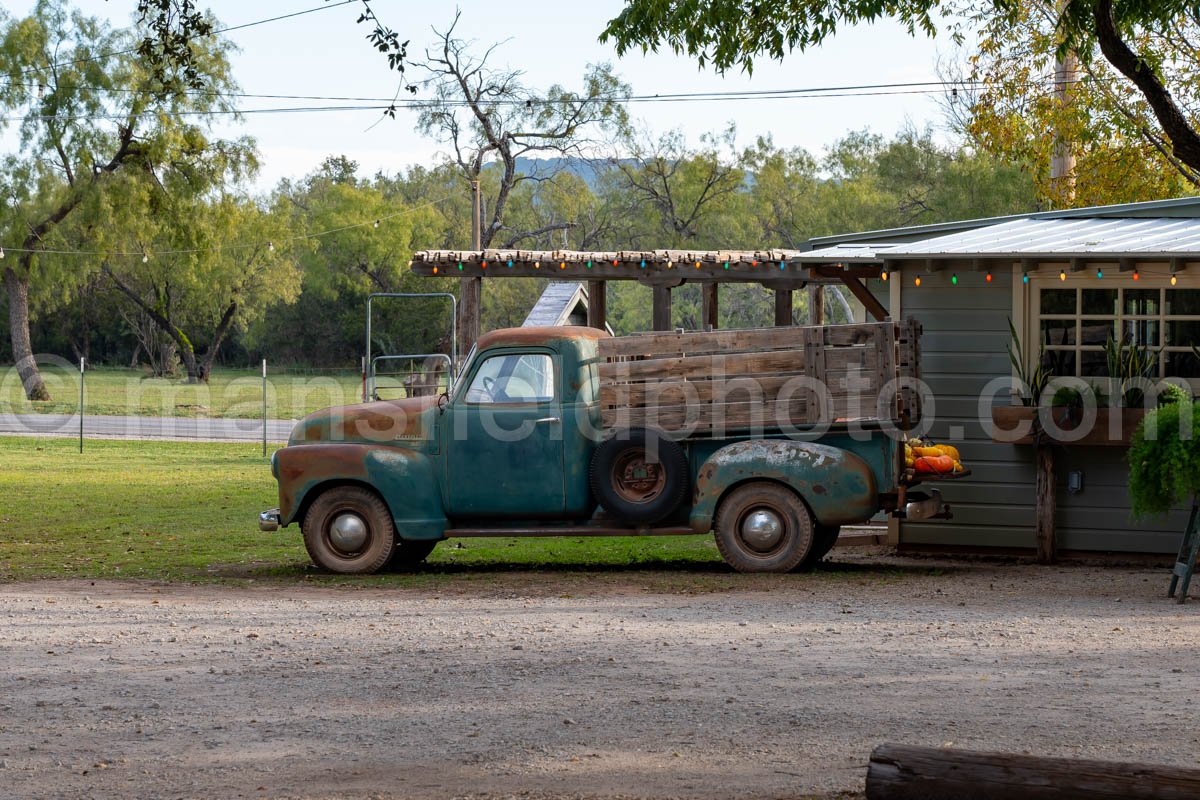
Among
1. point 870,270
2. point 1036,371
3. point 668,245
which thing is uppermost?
point 668,245

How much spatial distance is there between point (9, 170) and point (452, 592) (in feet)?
138

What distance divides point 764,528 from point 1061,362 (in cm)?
325

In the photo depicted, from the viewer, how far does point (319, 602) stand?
10.5 m

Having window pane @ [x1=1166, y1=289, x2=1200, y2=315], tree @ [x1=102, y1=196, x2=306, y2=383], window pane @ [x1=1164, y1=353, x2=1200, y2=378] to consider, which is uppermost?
tree @ [x1=102, y1=196, x2=306, y2=383]

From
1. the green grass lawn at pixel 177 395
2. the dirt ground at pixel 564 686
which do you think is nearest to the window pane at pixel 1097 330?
the dirt ground at pixel 564 686

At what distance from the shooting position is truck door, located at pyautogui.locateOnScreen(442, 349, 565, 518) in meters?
12.1

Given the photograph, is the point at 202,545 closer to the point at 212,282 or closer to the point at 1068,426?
the point at 1068,426

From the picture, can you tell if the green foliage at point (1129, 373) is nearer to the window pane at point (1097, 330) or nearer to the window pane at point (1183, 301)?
the window pane at point (1097, 330)

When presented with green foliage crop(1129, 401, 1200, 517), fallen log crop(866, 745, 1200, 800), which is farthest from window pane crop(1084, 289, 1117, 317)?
fallen log crop(866, 745, 1200, 800)

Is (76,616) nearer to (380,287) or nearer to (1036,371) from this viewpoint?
(1036,371)

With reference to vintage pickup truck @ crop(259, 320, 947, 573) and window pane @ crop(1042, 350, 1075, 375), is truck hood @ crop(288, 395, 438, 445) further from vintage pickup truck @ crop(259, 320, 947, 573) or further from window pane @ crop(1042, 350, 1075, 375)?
window pane @ crop(1042, 350, 1075, 375)

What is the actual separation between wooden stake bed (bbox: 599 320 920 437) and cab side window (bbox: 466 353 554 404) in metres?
0.47

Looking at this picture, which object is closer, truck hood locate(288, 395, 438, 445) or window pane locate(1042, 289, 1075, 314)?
truck hood locate(288, 395, 438, 445)

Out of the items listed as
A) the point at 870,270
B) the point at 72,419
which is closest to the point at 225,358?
the point at 72,419
